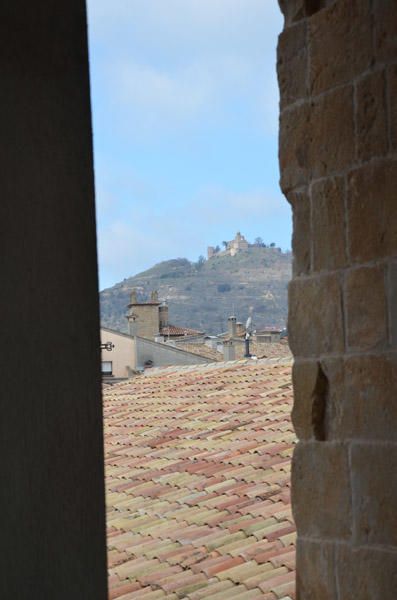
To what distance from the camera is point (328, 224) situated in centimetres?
216

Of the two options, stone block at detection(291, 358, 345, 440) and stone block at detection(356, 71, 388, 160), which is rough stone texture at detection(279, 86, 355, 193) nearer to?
stone block at detection(356, 71, 388, 160)

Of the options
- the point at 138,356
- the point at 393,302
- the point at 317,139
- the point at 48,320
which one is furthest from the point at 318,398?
the point at 138,356

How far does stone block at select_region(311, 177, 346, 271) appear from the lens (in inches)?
83.4

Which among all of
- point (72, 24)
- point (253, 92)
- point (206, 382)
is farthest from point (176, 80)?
point (72, 24)

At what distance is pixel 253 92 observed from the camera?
97.6m

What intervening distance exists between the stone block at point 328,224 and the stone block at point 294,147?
2.9 inches

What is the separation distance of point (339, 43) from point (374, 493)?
3.03ft

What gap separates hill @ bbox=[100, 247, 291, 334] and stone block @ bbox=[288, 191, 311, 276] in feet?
116

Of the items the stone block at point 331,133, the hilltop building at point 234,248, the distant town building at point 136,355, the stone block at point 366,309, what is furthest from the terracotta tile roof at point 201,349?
the hilltop building at point 234,248

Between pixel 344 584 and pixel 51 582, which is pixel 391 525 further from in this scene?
pixel 51 582

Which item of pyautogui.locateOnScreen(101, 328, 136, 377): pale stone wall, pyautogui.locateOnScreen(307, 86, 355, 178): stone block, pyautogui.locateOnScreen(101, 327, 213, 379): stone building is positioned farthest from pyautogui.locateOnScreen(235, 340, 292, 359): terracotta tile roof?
pyautogui.locateOnScreen(307, 86, 355, 178): stone block

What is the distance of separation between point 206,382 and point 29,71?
799cm

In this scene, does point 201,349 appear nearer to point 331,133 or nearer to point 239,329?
point 239,329

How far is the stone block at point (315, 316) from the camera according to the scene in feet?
6.99
